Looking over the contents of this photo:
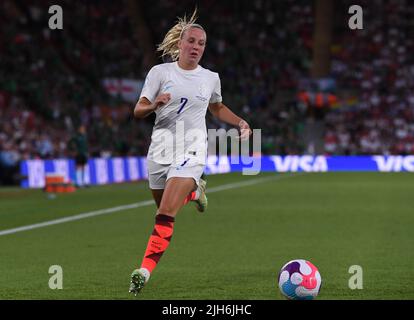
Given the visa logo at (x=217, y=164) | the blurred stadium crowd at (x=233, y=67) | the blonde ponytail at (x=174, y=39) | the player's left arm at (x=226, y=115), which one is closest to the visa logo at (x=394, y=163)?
the blurred stadium crowd at (x=233, y=67)

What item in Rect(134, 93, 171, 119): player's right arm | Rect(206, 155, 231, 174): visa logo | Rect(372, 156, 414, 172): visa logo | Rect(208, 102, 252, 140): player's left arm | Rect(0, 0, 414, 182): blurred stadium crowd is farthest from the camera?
Rect(372, 156, 414, 172): visa logo

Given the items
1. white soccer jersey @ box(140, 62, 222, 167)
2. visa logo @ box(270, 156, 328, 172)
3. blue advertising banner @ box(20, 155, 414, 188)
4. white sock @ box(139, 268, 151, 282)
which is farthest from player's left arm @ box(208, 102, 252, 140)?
visa logo @ box(270, 156, 328, 172)

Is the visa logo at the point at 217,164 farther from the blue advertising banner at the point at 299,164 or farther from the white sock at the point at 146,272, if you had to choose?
the white sock at the point at 146,272

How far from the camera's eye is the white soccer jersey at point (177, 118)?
9406 millimetres

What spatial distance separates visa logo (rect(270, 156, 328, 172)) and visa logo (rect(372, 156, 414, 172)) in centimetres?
262

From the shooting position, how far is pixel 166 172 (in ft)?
31.4

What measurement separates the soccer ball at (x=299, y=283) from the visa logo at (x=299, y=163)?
3857cm

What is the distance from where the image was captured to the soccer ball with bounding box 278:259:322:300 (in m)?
8.66

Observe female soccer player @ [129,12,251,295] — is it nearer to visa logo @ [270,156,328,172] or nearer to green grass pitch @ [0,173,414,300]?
green grass pitch @ [0,173,414,300]

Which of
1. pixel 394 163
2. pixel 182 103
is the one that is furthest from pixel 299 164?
pixel 182 103

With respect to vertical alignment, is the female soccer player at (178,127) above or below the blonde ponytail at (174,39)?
below

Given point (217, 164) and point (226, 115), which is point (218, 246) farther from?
point (217, 164)

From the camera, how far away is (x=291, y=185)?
31.9 meters
